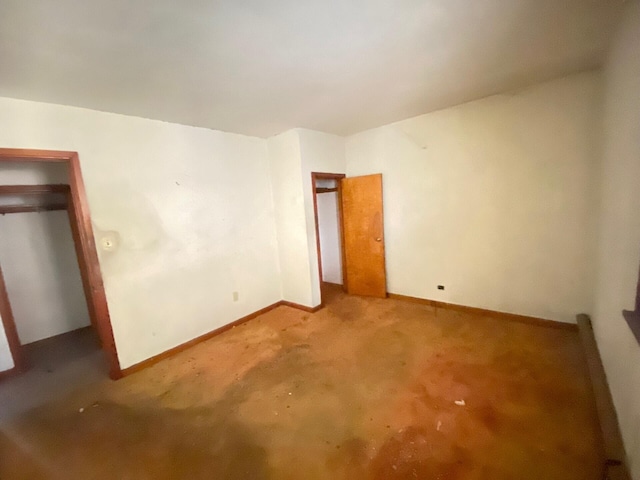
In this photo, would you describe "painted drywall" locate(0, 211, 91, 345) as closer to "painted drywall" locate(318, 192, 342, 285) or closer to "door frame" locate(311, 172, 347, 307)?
"door frame" locate(311, 172, 347, 307)

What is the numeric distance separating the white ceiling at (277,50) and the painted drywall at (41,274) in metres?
2.37

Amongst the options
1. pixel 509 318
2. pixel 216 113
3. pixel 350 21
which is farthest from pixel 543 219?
pixel 216 113

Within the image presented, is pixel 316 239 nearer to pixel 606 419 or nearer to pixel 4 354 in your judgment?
pixel 606 419

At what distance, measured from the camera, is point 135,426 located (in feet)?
6.64

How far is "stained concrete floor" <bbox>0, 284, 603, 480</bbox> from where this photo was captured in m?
1.59

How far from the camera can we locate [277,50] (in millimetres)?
1730

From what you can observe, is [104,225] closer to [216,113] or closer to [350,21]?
[216,113]

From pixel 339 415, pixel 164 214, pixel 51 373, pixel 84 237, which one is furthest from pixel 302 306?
pixel 51 373

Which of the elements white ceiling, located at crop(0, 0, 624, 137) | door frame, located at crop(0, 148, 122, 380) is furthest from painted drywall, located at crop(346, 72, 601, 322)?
door frame, located at crop(0, 148, 122, 380)

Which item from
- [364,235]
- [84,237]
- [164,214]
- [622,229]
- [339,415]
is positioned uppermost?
[164,214]

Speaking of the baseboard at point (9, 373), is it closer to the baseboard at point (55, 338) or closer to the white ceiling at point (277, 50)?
the baseboard at point (55, 338)

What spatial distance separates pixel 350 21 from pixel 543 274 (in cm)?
313

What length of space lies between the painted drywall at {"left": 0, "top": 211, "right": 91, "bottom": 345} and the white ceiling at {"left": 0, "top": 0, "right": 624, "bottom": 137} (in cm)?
237

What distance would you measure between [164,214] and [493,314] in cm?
401
